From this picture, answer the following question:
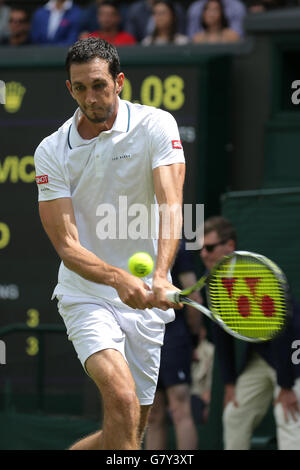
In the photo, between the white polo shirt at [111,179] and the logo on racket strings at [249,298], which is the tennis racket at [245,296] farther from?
the white polo shirt at [111,179]

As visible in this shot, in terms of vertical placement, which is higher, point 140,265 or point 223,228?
point 140,265

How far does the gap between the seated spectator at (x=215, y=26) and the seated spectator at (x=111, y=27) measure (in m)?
0.67

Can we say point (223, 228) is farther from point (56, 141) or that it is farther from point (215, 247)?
point (56, 141)

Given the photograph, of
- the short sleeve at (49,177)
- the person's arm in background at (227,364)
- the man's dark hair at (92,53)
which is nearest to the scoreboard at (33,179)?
the person's arm in background at (227,364)

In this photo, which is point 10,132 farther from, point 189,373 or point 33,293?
point 189,373

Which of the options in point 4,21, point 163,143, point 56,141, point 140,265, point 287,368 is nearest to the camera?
point 140,265

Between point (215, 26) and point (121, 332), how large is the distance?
15.3ft

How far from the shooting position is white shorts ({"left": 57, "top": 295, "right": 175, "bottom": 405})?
16.3ft

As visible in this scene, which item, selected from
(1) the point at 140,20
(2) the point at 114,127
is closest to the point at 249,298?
(2) the point at 114,127

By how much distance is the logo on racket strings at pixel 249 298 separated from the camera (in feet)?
16.3

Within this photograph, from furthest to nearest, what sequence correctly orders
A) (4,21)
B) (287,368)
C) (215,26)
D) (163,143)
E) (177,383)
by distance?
(4,21) < (215,26) < (177,383) < (287,368) < (163,143)

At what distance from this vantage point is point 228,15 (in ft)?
30.5

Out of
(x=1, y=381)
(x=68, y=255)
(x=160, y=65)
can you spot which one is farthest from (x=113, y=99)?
(x=1, y=381)

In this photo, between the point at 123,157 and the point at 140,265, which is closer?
the point at 140,265
